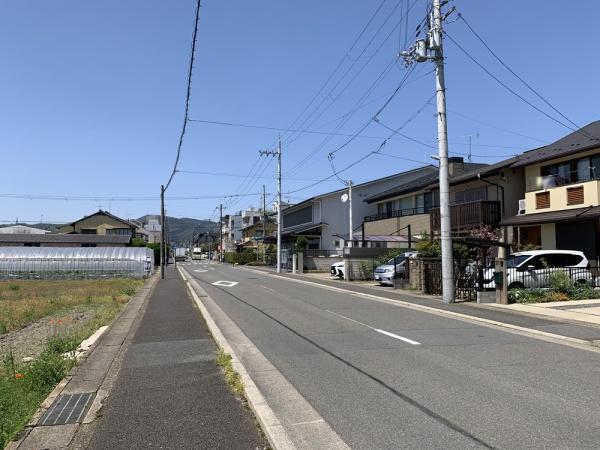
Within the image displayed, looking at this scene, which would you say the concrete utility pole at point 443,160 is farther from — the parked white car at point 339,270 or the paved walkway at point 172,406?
the parked white car at point 339,270

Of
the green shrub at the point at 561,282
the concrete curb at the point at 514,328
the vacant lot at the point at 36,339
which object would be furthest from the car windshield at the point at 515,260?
the vacant lot at the point at 36,339

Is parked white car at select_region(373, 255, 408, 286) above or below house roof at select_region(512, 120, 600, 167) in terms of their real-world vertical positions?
below

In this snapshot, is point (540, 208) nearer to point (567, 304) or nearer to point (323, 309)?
point (567, 304)

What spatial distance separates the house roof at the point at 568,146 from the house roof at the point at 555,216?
2.69m

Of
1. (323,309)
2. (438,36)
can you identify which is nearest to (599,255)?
(438,36)

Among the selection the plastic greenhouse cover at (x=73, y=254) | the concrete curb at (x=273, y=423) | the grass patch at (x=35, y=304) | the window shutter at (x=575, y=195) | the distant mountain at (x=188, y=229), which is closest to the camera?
the concrete curb at (x=273, y=423)

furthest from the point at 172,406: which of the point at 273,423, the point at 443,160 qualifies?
the point at 443,160

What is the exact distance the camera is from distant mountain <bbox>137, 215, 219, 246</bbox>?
15026cm

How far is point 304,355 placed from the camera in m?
9.16

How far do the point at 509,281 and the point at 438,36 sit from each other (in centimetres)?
917

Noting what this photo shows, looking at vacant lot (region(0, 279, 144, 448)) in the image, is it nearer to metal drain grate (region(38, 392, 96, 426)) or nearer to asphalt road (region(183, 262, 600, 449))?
metal drain grate (region(38, 392, 96, 426))

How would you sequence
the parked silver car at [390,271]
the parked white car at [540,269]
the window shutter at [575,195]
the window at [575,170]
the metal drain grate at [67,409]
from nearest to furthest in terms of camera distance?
the metal drain grate at [67,409] < the parked white car at [540,269] < the window shutter at [575,195] < the window at [575,170] < the parked silver car at [390,271]

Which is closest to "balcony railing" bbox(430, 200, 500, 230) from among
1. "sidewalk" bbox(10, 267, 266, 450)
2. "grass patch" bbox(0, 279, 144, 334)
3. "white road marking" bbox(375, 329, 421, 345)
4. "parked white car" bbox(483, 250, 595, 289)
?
"parked white car" bbox(483, 250, 595, 289)

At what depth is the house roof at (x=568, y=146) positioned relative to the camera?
23.4m
